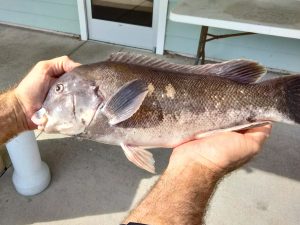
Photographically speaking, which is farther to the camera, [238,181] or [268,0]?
[268,0]

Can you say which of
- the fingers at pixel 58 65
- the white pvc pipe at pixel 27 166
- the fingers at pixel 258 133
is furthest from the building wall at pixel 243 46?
the fingers at pixel 258 133

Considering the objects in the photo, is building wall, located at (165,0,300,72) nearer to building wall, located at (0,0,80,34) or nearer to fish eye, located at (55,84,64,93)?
building wall, located at (0,0,80,34)

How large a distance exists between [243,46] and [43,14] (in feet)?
9.46

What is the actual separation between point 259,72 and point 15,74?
3.12 meters

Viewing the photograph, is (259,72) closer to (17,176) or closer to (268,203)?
(268,203)

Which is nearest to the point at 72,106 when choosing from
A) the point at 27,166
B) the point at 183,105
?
the point at 183,105

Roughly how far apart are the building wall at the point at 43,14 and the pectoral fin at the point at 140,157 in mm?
3594

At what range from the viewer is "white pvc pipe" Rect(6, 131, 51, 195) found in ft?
7.19

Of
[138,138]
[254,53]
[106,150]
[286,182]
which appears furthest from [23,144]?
[254,53]

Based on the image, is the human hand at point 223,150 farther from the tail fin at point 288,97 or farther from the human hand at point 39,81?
the human hand at point 39,81

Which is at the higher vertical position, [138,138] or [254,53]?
[138,138]

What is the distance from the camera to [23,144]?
2184 millimetres

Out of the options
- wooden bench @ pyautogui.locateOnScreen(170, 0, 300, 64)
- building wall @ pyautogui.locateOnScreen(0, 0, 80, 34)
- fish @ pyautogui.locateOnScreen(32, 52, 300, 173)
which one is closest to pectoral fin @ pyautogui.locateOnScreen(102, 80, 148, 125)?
fish @ pyautogui.locateOnScreen(32, 52, 300, 173)

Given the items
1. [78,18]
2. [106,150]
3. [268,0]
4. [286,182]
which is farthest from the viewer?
[78,18]
